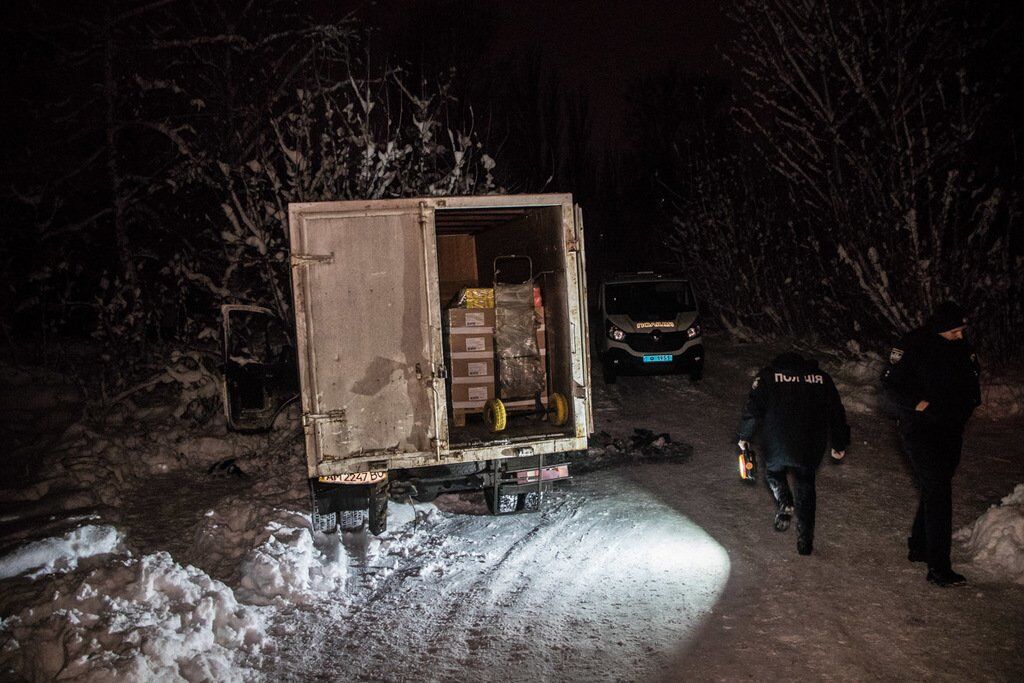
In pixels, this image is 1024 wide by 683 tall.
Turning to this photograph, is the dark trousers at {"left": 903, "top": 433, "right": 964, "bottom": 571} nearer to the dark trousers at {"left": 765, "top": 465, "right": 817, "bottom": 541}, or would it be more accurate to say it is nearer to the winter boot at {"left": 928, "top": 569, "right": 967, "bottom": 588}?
the winter boot at {"left": 928, "top": 569, "right": 967, "bottom": 588}

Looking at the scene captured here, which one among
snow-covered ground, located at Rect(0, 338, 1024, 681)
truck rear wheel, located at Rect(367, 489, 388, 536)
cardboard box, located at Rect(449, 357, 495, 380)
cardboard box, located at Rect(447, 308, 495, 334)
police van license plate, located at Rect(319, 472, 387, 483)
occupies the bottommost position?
snow-covered ground, located at Rect(0, 338, 1024, 681)

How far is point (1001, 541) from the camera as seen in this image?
5.32 m

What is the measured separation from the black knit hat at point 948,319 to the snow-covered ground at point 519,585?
5.07 ft

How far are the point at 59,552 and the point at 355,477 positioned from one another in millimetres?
2232

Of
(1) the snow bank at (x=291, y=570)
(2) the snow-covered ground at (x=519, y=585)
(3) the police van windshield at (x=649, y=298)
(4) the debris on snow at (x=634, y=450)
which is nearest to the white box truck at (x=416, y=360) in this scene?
(1) the snow bank at (x=291, y=570)

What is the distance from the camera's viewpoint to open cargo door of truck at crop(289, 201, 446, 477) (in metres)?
5.94

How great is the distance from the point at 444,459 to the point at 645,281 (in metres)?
9.23

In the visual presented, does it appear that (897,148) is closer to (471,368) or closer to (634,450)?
→ (634,450)

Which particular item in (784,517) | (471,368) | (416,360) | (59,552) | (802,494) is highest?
(416,360)

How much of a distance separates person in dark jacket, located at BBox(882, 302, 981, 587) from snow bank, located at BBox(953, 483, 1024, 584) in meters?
0.32

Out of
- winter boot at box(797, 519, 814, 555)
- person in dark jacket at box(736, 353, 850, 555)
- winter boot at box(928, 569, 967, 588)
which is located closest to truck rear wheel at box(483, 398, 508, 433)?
person in dark jacket at box(736, 353, 850, 555)

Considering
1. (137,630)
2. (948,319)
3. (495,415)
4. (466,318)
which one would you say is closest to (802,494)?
(948,319)

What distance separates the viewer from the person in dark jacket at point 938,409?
16.3 feet

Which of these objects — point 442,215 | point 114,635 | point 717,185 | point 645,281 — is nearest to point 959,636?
point 114,635
